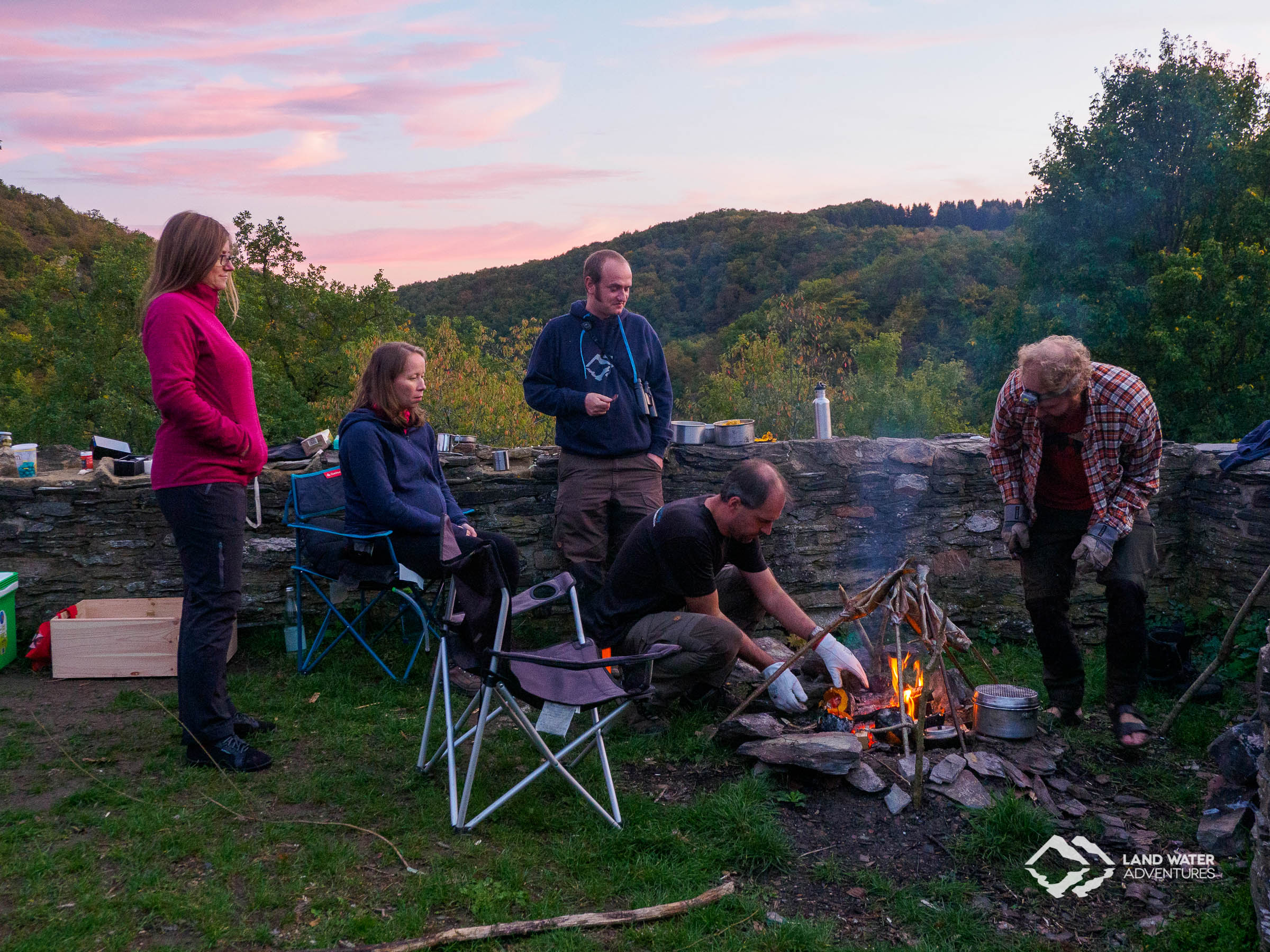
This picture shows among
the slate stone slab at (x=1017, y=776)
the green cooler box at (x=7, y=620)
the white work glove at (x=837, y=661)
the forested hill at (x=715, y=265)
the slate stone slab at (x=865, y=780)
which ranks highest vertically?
the forested hill at (x=715, y=265)

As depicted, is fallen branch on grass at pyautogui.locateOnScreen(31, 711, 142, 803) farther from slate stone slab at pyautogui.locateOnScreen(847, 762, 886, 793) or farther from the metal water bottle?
the metal water bottle

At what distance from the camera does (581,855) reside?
109 inches

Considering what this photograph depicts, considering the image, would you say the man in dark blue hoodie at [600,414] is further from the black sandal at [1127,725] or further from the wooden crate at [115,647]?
the black sandal at [1127,725]

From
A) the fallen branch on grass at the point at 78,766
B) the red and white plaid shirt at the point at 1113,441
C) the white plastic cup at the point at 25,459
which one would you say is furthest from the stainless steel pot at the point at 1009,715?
the white plastic cup at the point at 25,459

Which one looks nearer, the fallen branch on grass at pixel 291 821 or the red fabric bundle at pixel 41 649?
the fallen branch on grass at pixel 291 821

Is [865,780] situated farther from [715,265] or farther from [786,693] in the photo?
[715,265]

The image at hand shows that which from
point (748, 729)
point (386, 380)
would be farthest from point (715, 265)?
point (748, 729)

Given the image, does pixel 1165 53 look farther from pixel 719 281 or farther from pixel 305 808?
pixel 305 808

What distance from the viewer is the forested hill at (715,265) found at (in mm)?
A: 24359

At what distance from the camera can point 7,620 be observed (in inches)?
179

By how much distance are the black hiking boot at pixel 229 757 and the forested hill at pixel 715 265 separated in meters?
18.2

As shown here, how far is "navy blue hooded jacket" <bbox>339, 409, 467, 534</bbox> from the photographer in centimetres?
396

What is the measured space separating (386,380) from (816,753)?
243 centimetres

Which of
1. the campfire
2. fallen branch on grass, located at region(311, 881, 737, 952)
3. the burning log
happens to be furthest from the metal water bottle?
fallen branch on grass, located at region(311, 881, 737, 952)
